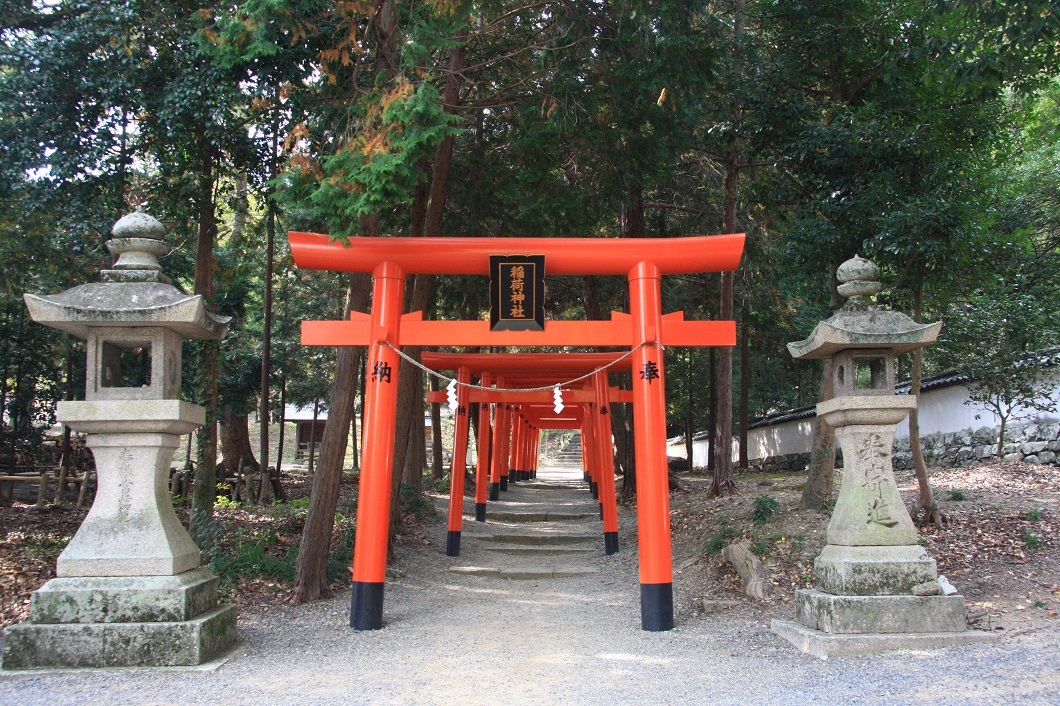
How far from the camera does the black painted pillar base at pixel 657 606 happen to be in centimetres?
654

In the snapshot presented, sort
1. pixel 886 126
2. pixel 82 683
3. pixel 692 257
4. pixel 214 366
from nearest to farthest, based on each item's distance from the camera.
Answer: pixel 82 683 → pixel 692 257 → pixel 886 126 → pixel 214 366

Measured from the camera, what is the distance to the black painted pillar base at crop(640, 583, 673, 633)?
6.54 metres

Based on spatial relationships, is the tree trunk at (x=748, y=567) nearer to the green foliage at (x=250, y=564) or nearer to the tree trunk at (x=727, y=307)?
the tree trunk at (x=727, y=307)

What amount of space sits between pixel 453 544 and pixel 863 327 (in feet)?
23.6

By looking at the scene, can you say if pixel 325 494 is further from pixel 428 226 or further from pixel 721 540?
pixel 721 540

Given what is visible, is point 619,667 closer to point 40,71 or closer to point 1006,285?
point 40,71

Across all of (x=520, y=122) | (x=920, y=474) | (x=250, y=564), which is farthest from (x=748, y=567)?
(x=520, y=122)

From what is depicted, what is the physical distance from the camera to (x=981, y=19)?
6254mm

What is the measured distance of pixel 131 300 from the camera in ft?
18.4

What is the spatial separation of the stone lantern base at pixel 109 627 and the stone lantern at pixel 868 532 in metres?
4.48

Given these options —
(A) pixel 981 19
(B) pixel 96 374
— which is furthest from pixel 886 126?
(B) pixel 96 374

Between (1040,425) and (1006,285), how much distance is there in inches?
89.9

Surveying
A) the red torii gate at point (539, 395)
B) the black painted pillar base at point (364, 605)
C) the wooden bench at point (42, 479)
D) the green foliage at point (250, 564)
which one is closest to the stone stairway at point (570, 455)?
the red torii gate at point (539, 395)

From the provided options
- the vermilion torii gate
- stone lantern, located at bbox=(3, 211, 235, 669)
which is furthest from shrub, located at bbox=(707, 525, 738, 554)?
stone lantern, located at bbox=(3, 211, 235, 669)
